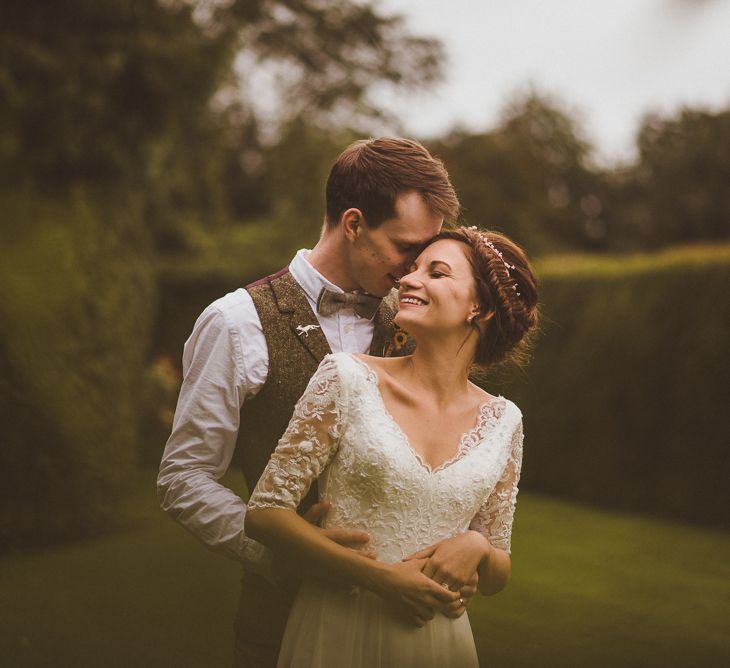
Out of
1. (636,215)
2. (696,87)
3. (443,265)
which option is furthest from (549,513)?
(636,215)

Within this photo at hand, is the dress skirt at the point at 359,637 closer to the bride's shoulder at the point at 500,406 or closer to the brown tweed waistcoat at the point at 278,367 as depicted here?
the brown tweed waistcoat at the point at 278,367

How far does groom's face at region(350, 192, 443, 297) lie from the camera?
2594 mm

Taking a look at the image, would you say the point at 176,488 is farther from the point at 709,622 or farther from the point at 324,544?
the point at 709,622

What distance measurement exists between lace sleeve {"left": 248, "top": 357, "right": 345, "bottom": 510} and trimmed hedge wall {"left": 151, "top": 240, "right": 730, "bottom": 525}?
6020 millimetres

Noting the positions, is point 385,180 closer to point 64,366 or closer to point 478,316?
point 478,316

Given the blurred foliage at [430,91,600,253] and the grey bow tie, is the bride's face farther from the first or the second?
the blurred foliage at [430,91,600,253]

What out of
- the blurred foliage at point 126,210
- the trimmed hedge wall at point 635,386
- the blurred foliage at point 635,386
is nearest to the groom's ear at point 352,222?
the blurred foliage at point 126,210

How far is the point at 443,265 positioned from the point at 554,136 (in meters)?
35.4

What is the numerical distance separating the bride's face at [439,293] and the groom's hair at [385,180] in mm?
209

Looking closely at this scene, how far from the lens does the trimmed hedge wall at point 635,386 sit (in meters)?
8.62

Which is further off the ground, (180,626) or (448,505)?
(448,505)

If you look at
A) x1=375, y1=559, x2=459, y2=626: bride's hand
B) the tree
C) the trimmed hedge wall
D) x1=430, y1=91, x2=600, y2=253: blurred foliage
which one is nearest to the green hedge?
the trimmed hedge wall

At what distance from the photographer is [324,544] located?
A: 2.12 meters

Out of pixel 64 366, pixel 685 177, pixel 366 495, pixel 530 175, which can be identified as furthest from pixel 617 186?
pixel 366 495
